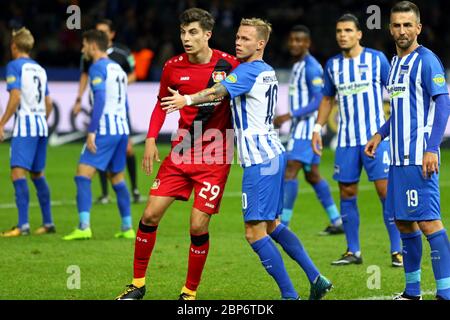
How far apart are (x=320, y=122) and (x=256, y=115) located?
2.09 meters

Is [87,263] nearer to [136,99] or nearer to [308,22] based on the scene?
[136,99]

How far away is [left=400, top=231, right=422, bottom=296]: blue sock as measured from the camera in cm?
745

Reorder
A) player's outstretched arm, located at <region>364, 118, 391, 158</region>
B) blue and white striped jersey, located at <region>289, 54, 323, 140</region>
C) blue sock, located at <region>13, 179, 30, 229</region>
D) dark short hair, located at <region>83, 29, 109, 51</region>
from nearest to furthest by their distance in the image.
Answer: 1. player's outstretched arm, located at <region>364, 118, 391, 158</region>
2. dark short hair, located at <region>83, 29, 109, 51</region>
3. blue sock, located at <region>13, 179, 30, 229</region>
4. blue and white striped jersey, located at <region>289, 54, 323, 140</region>

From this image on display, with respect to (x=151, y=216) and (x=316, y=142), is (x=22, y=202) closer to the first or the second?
(x=316, y=142)

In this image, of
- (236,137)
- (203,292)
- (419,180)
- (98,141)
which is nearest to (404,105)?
Result: (419,180)

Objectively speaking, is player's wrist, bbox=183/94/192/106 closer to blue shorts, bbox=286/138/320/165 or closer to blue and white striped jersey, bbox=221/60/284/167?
blue and white striped jersey, bbox=221/60/284/167

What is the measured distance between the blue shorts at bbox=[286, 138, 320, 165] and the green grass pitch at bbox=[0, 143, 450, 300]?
76 centimetres

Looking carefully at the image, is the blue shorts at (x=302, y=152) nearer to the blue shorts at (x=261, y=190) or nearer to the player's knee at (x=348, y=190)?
the player's knee at (x=348, y=190)

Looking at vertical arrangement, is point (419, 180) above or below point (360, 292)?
above

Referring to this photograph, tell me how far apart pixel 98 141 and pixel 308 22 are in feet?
48.1

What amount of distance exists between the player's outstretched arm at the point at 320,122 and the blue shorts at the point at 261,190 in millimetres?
1758

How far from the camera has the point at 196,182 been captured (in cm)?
768

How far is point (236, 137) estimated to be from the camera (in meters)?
7.66

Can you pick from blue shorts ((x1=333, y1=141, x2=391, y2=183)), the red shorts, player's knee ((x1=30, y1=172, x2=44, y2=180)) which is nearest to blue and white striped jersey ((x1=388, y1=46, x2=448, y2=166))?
the red shorts
